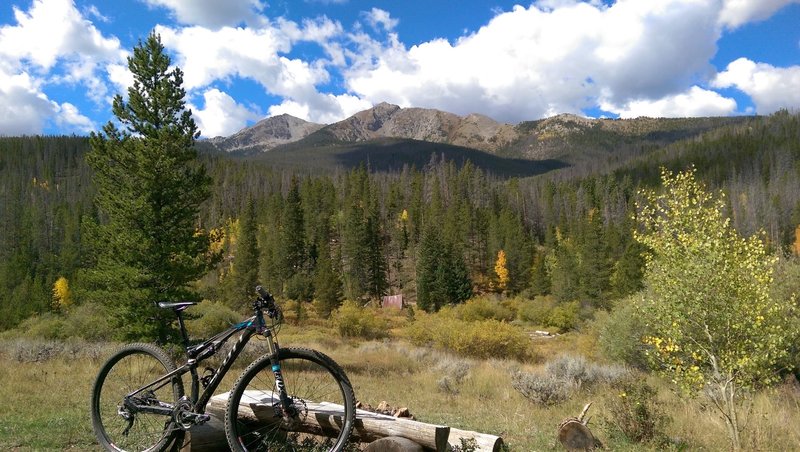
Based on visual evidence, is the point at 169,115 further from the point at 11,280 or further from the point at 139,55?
the point at 11,280

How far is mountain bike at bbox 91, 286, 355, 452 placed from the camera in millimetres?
4938

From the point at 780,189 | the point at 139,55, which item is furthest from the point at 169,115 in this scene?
the point at 780,189

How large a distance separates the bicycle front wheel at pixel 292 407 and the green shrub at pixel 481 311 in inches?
1741

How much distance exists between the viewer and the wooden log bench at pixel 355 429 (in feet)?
17.0

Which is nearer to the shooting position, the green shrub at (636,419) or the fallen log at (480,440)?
the fallen log at (480,440)

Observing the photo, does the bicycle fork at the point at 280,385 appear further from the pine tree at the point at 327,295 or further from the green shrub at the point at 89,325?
the pine tree at the point at 327,295

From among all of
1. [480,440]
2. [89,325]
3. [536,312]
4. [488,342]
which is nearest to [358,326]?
[488,342]

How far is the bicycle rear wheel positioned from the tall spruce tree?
12.7m

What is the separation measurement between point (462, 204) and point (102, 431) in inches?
3642

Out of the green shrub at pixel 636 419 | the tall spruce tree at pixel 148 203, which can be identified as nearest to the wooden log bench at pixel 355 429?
the green shrub at pixel 636 419

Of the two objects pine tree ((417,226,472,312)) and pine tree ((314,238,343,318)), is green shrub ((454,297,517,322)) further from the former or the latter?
pine tree ((314,238,343,318))

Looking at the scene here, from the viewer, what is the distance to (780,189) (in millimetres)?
125625

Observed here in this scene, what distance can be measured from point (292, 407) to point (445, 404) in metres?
9.21

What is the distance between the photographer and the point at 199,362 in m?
5.38
